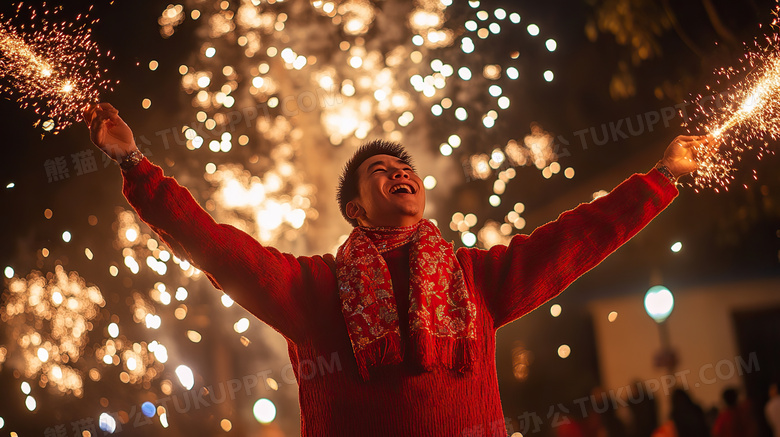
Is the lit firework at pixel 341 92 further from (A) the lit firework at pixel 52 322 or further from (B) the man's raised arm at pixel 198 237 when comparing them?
(B) the man's raised arm at pixel 198 237

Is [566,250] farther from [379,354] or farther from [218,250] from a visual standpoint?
[218,250]

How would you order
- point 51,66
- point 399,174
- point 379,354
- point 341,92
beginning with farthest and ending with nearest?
point 341,92
point 51,66
point 399,174
point 379,354

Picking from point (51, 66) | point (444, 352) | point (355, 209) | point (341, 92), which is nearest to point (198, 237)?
point (355, 209)

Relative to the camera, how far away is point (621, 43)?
214 cm

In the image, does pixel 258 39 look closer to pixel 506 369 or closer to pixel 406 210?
pixel 406 210

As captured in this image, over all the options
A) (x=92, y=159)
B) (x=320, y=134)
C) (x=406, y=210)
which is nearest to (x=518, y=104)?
(x=320, y=134)

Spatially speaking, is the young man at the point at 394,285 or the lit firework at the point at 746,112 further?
the lit firework at the point at 746,112

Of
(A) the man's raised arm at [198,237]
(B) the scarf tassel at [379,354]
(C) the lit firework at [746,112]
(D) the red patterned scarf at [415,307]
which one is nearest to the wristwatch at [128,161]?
(A) the man's raised arm at [198,237]

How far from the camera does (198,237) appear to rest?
3.71ft

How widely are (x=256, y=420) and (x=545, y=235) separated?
1135 millimetres

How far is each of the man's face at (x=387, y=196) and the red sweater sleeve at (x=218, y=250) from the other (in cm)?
23

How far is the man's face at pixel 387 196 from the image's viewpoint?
129 centimetres

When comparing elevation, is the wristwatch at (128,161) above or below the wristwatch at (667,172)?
above

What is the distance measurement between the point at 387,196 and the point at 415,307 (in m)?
0.28
